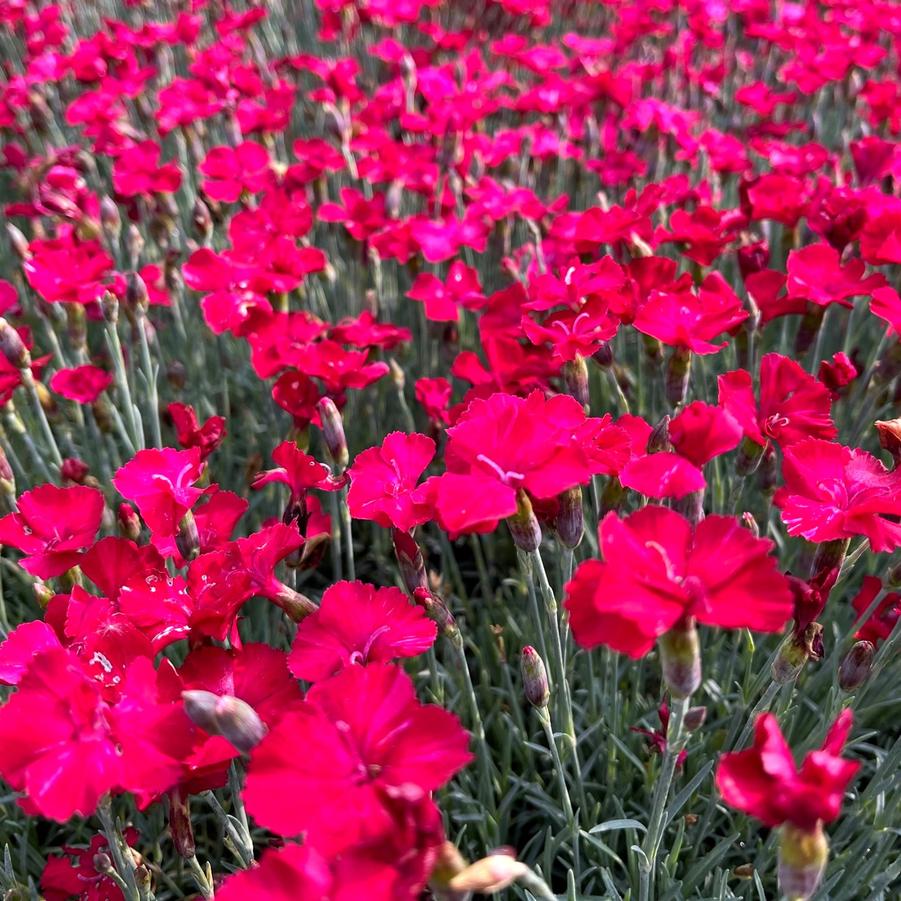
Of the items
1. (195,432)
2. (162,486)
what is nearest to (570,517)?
(162,486)

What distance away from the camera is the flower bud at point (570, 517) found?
108cm

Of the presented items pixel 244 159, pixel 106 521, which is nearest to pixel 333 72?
pixel 244 159

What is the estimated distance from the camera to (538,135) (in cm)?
275

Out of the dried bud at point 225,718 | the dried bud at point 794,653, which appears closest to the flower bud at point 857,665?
the dried bud at point 794,653

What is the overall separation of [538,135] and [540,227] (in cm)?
47

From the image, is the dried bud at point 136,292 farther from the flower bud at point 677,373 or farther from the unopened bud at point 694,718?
the unopened bud at point 694,718

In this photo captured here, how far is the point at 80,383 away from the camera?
1.76m

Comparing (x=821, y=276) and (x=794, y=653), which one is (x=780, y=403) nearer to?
(x=794, y=653)

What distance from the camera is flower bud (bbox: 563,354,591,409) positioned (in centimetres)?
137

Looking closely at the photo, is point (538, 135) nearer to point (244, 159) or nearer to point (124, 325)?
point (244, 159)

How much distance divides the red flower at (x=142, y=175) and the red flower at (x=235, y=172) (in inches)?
3.8

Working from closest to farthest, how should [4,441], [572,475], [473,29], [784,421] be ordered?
1. [572,475]
2. [784,421]
3. [4,441]
4. [473,29]

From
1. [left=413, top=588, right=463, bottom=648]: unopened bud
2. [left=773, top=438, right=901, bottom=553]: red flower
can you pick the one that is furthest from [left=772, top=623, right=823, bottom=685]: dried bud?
[left=413, top=588, right=463, bottom=648]: unopened bud

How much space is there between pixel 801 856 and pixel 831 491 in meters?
0.47
